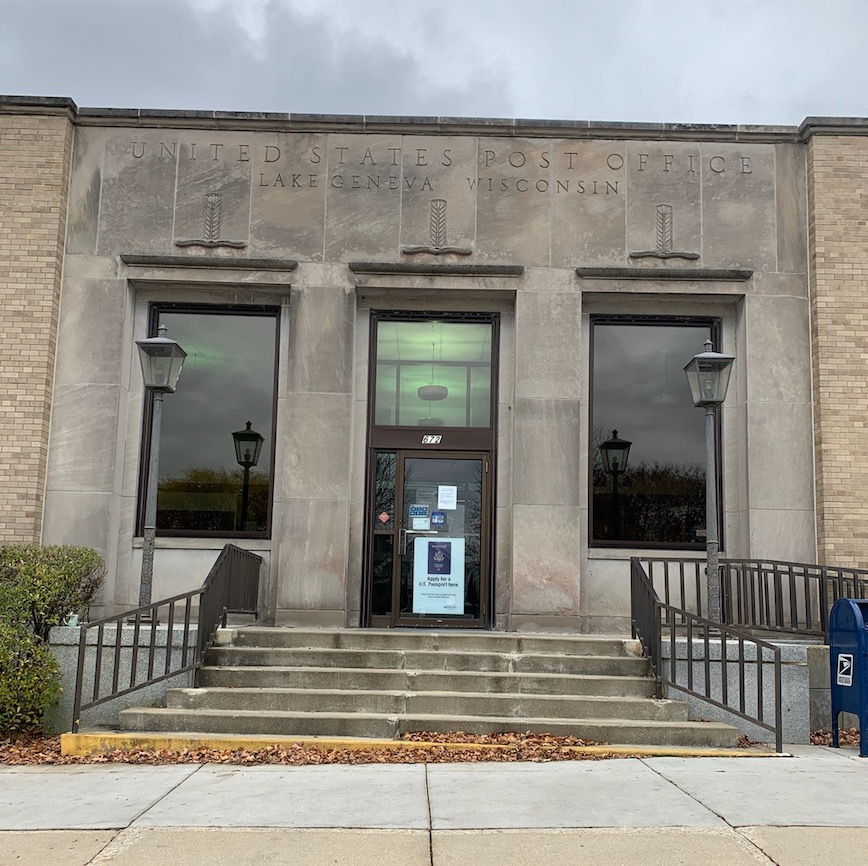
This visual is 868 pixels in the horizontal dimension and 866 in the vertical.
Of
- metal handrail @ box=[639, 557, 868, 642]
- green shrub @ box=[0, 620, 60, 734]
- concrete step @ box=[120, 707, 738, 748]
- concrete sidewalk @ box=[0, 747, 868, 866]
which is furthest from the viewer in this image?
metal handrail @ box=[639, 557, 868, 642]

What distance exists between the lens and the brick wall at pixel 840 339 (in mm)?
11516

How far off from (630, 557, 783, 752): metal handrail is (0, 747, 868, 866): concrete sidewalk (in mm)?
862

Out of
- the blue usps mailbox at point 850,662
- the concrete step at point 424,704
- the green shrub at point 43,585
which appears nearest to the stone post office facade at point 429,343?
the green shrub at point 43,585

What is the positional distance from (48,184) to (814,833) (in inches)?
431

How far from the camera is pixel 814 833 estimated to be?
544cm

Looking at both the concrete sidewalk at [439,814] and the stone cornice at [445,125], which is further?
the stone cornice at [445,125]

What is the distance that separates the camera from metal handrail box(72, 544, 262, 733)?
8.23 meters

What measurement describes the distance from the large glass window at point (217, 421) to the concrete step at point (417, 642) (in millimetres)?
2447

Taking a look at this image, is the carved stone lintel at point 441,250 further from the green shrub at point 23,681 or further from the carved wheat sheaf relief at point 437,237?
the green shrub at point 23,681

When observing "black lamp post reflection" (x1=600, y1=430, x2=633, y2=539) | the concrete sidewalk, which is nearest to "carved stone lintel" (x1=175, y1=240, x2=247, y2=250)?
"black lamp post reflection" (x1=600, y1=430, x2=633, y2=539)

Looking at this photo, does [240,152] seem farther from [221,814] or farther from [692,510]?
[221,814]

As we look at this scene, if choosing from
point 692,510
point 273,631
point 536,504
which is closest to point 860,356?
point 692,510

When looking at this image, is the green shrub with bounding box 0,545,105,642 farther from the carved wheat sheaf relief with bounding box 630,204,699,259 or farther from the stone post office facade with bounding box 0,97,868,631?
the carved wheat sheaf relief with bounding box 630,204,699,259

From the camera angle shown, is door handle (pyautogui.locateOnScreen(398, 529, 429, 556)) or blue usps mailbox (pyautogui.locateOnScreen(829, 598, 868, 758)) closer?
blue usps mailbox (pyautogui.locateOnScreen(829, 598, 868, 758))
